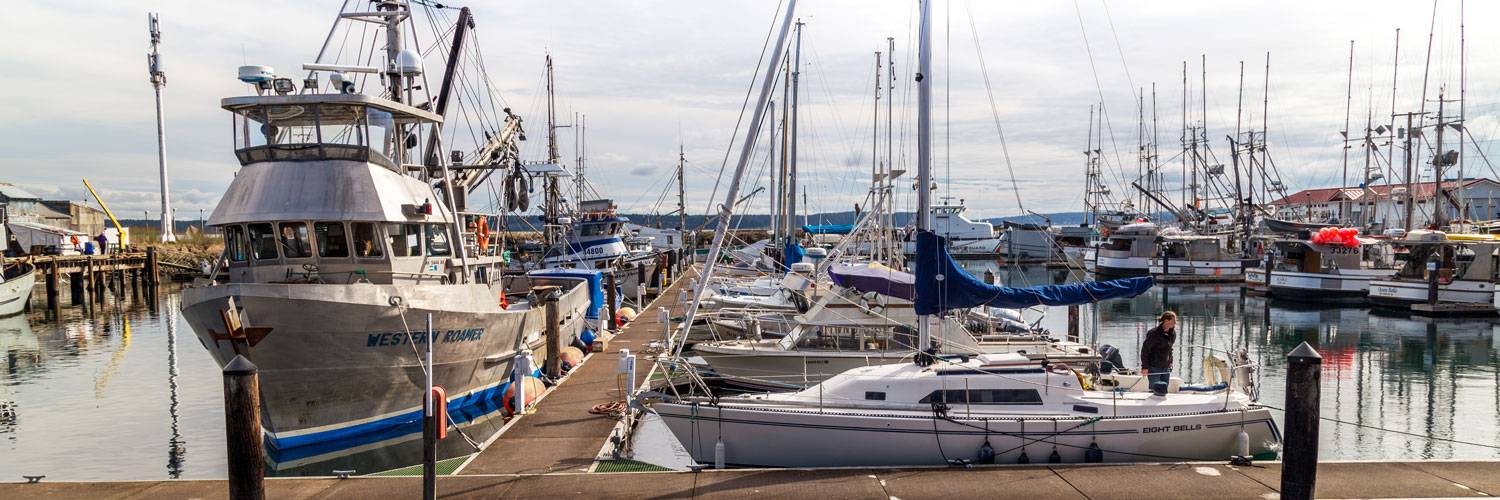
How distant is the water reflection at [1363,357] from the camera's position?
1855cm

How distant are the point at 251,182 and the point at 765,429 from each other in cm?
1014

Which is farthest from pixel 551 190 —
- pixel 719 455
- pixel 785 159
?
pixel 719 455

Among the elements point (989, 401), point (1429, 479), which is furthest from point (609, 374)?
point (1429, 479)

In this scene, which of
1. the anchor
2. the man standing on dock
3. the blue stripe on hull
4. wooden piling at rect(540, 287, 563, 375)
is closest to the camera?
the anchor

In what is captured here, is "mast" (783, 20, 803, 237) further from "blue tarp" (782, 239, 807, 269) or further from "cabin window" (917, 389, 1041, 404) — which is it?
"cabin window" (917, 389, 1041, 404)

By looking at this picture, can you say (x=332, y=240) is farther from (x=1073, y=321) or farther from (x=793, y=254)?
(x=793, y=254)

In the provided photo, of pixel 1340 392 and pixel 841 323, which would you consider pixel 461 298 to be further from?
pixel 1340 392

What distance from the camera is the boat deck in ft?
33.4

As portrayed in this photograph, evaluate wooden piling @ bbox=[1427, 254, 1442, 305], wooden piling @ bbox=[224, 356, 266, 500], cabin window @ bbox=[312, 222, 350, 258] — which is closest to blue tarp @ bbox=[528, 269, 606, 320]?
cabin window @ bbox=[312, 222, 350, 258]

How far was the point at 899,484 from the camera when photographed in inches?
416

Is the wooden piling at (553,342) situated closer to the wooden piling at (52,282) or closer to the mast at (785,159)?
the mast at (785,159)

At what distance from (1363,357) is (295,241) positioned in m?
30.7

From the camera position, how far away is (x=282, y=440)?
14820mm

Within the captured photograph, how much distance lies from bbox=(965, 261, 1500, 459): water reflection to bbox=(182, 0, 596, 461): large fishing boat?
13.8 meters
